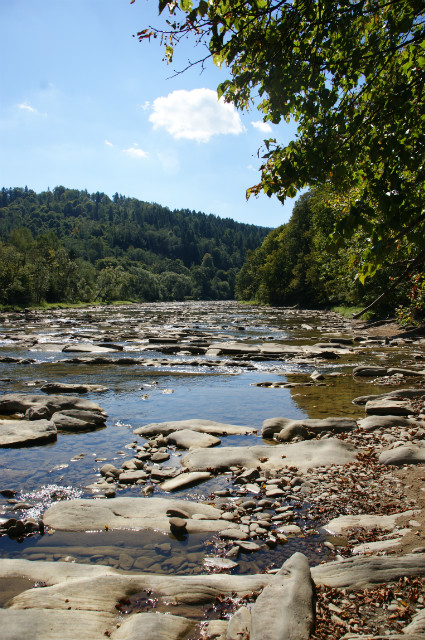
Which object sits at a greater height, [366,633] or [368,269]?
[368,269]

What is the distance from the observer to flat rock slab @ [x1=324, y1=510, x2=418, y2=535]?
5.70 metres

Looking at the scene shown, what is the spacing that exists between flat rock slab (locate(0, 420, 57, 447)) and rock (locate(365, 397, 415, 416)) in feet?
25.6

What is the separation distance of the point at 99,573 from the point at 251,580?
161cm

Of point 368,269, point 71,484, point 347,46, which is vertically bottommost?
point 71,484

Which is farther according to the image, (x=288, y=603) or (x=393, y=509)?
(x=393, y=509)

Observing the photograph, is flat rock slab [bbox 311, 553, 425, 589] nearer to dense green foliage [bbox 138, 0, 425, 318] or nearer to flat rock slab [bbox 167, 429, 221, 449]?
dense green foliage [bbox 138, 0, 425, 318]

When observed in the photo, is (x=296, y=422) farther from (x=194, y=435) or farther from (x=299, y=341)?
(x=299, y=341)

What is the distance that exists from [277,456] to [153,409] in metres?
5.33

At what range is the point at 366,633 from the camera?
374cm

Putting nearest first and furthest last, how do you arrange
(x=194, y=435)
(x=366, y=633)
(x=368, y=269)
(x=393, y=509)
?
(x=366, y=633) < (x=368, y=269) < (x=393, y=509) < (x=194, y=435)

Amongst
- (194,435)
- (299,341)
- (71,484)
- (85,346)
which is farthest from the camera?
(299,341)

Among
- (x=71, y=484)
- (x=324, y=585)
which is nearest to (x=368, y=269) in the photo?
(x=324, y=585)

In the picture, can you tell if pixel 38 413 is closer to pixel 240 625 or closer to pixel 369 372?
pixel 240 625

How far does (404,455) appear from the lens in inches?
309
